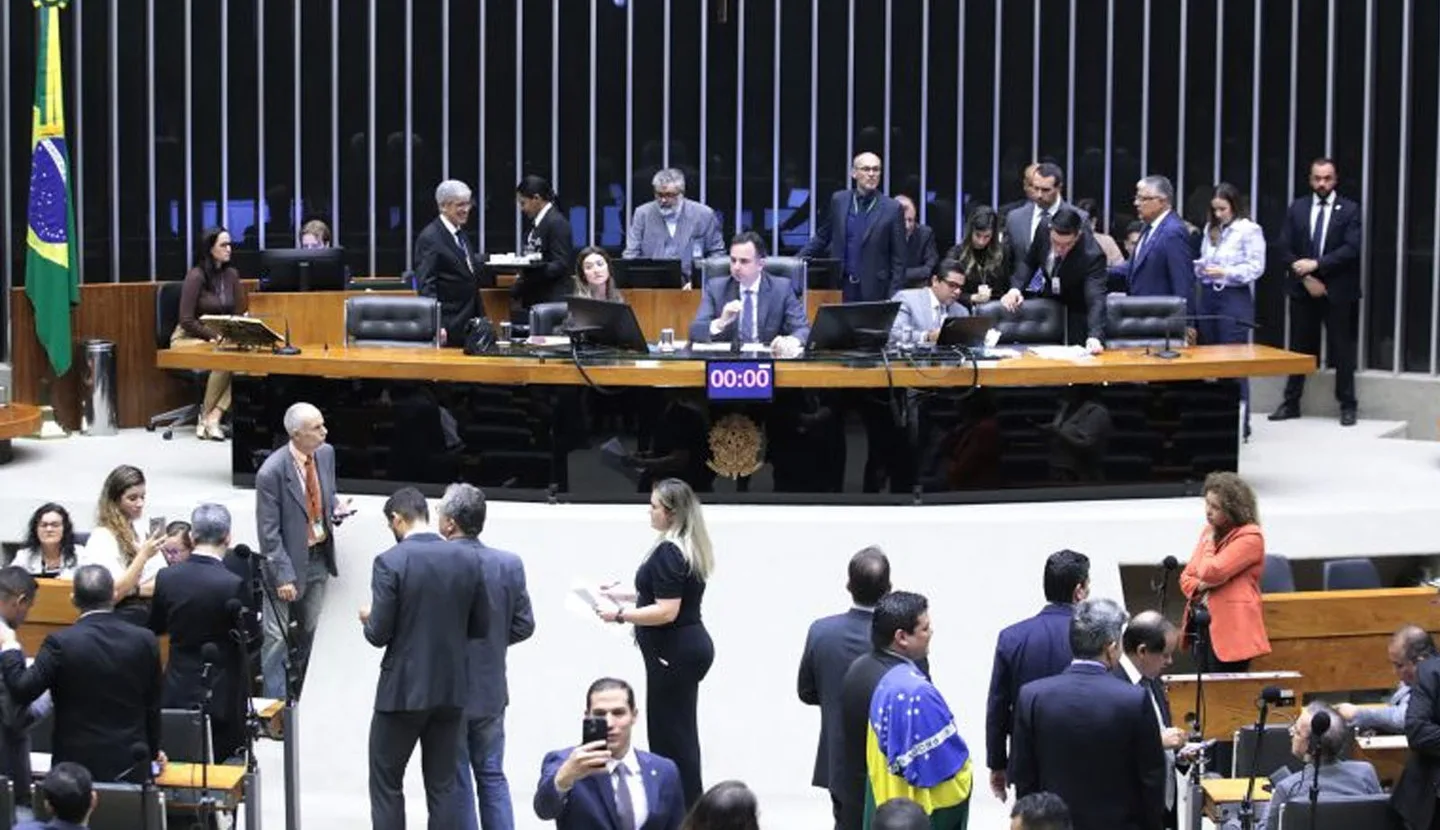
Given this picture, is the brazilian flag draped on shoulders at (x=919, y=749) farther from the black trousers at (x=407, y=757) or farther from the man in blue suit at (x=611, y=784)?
the black trousers at (x=407, y=757)

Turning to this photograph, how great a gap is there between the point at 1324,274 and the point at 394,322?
20.0 ft

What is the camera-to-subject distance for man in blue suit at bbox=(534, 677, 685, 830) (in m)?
7.17

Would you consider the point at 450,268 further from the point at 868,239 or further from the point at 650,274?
the point at 868,239

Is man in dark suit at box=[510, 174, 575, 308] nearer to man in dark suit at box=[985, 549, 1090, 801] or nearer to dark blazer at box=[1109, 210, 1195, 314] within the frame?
dark blazer at box=[1109, 210, 1195, 314]

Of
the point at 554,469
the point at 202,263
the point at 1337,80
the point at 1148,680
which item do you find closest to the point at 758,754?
the point at 554,469

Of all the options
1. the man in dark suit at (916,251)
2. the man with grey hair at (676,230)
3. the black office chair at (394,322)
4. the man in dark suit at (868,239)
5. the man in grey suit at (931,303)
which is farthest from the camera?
the man with grey hair at (676,230)

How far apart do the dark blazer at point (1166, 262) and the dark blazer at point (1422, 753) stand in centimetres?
582

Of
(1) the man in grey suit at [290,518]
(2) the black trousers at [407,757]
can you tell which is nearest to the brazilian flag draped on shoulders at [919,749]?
(2) the black trousers at [407,757]

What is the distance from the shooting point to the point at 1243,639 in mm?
10531

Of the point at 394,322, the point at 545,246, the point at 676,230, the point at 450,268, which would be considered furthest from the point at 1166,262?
the point at 394,322

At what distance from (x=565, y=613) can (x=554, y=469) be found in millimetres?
1144

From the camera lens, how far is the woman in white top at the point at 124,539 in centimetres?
1037

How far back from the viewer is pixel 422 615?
30.4 ft

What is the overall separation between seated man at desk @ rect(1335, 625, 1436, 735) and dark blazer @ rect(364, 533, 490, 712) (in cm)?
306
